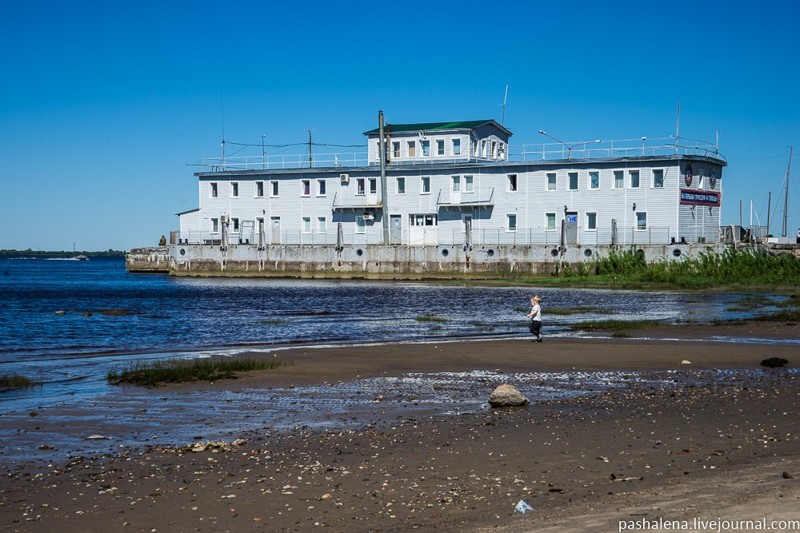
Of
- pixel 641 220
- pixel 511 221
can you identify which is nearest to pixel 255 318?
pixel 641 220

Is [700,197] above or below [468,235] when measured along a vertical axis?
above

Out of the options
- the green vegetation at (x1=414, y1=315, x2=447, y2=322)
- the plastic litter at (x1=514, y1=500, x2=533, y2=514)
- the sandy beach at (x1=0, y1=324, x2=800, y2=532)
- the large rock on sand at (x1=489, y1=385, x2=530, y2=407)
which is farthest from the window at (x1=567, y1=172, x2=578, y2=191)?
the plastic litter at (x1=514, y1=500, x2=533, y2=514)

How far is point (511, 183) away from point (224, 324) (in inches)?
1741

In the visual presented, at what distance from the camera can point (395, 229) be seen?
80.4 metres

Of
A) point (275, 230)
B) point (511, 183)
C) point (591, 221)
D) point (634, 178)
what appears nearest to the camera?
point (634, 178)

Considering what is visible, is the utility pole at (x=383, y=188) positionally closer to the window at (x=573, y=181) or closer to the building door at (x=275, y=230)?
the building door at (x=275, y=230)

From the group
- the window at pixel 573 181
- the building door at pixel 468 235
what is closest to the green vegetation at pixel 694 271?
the window at pixel 573 181

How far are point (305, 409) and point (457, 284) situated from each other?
52245mm

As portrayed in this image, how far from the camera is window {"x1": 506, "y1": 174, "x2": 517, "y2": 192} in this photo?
250ft

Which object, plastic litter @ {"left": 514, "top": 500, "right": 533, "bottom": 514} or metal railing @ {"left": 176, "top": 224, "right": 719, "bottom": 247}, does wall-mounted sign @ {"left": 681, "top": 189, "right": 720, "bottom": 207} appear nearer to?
metal railing @ {"left": 176, "top": 224, "right": 719, "bottom": 247}

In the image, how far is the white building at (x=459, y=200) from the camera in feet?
230

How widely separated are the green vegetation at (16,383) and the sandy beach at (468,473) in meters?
4.98

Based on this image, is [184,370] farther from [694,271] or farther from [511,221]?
[511,221]

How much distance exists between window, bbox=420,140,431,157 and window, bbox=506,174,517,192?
8.72m
